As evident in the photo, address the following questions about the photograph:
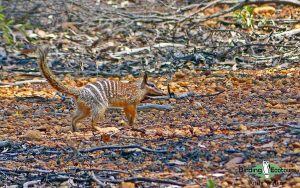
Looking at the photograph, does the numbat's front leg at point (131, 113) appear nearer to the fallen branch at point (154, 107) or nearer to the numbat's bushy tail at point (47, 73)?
the fallen branch at point (154, 107)

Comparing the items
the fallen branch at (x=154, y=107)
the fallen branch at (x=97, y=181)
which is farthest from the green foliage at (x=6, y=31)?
the fallen branch at (x=97, y=181)

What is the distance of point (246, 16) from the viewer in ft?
→ 42.1

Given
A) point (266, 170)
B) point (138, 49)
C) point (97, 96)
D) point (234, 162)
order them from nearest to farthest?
1. point (266, 170)
2. point (234, 162)
3. point (97, 96)
4. point (138, 49)

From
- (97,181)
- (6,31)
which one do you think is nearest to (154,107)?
(97,181)

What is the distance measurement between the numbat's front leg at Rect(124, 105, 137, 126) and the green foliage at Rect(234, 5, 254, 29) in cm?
481

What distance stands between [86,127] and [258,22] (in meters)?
5.67

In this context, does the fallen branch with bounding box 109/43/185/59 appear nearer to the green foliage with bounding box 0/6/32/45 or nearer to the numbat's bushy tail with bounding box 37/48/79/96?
the green foliage with bounding box 0/6/32/45

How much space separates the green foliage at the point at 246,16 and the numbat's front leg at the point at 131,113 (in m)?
4.81

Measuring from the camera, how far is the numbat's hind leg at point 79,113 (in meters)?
7.83

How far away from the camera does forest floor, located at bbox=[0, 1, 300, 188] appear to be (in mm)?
5812

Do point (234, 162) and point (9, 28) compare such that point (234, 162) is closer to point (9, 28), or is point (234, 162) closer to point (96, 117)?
point (96, 117)

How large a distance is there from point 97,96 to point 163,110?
94 centimetres

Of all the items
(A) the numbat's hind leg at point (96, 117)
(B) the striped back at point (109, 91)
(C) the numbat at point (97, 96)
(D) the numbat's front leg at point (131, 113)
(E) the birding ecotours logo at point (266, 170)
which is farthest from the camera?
(D) the numbat's front leg at point (131, 113)

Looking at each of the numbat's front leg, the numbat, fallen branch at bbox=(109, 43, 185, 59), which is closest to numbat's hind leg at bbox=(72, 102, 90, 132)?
the numbat
